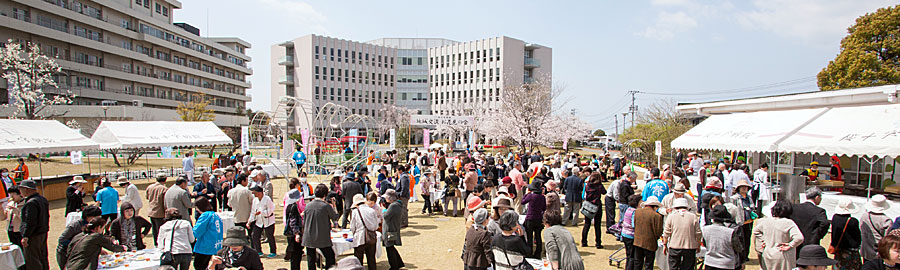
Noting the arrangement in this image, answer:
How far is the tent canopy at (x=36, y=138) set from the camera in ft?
36.4

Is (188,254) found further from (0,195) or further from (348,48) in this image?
(348,48)

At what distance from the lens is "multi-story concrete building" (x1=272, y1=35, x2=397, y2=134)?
6009 cm

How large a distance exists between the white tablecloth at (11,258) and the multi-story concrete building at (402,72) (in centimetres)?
5159

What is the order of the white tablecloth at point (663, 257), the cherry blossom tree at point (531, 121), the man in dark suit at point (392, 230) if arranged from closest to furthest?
1. the white tablecloth at point (663, 257)
2. the man in dark suit at point (392, 230)
3. the cherry blossom tree at point (531, 121)

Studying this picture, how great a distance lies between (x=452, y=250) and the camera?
8188mm

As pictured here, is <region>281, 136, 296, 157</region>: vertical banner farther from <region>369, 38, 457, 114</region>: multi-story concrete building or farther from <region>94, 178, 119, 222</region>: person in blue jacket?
<region>369, 38, 457, 114</region>: multi-story concrete building

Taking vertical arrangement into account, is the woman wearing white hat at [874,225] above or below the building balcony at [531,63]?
below

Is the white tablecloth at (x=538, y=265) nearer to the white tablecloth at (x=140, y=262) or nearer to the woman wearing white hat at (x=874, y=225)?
the woman wearing white hat at (x=874, y=225)

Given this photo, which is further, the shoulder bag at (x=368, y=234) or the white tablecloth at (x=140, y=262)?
the shoulder bag at (x=368, y=234)

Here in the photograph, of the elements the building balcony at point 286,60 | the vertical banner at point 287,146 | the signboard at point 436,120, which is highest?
the building balcony at point 286,60

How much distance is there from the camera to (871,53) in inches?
781

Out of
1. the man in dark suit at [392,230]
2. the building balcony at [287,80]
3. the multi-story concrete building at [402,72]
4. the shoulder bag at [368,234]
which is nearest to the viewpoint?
the shoulder bag at [368,234]

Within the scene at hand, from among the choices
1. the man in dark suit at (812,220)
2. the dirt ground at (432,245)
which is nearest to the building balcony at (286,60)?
the dirt ground at (432,245)

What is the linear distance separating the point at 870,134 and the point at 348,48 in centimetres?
6025
